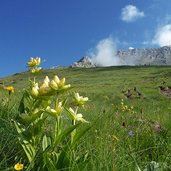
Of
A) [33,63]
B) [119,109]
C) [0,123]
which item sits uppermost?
[33,63]

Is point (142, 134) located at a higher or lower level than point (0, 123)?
lower

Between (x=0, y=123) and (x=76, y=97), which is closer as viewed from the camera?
(x=76, y=97)

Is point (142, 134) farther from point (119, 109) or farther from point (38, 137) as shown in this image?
point (119, 109)

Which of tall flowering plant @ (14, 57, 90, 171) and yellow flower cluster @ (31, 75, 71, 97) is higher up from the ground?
yellow flower cluster @ (31, 75, 71, 97)

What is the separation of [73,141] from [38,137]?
1.52 ft

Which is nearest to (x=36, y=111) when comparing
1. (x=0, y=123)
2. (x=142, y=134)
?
(x=0, y=123)

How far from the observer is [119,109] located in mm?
13406

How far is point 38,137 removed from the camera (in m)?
5.18

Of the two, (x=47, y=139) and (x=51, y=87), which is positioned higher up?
(x=51, y=87)

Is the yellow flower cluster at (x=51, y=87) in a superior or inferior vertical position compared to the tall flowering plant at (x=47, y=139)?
superior

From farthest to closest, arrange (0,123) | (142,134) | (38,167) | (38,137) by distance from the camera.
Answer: (142,134) < (0,123) < (38,137) < (38,167)

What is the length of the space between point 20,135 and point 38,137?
0.26 m

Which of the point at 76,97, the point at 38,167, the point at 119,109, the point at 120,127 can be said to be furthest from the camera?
the point at 119,109

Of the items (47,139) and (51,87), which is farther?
(47,139)
